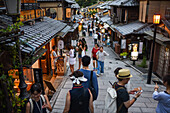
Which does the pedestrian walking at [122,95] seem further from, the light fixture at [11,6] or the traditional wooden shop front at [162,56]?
the traditional wooden shop front at [162,56]

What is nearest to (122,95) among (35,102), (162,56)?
(35,102)

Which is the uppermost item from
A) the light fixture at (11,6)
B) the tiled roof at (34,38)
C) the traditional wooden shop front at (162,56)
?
the light fixture at (11,6)

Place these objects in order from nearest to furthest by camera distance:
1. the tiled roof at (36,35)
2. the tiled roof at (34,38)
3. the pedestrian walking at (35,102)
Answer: the pedestrian walking at (35,102)
the tiled roof at (34,38)
the tiled roof at (36,35)

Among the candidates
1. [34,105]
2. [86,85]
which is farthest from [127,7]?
[34,105]

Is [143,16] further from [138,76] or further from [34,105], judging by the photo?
[34,105]

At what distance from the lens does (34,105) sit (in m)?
4.20

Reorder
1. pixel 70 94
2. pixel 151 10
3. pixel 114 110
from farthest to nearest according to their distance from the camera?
pixel 151 10 < pixel 114 110 < pixel 70 94

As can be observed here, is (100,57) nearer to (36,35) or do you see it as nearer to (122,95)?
(36,35)

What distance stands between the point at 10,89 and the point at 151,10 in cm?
1854

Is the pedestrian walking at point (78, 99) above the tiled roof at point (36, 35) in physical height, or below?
below

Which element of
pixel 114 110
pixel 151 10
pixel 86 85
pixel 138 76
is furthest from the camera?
pixel 151 10

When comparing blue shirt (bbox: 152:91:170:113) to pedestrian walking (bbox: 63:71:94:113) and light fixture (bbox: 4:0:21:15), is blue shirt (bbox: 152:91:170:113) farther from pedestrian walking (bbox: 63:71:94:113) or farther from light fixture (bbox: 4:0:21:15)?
light fixture (bbox: 4:0:21:15)

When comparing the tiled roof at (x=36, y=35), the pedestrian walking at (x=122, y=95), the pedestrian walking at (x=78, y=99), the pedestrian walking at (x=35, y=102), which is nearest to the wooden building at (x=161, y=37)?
the tiled roof at (x=36, y=35)

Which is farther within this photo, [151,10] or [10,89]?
[151,10]
